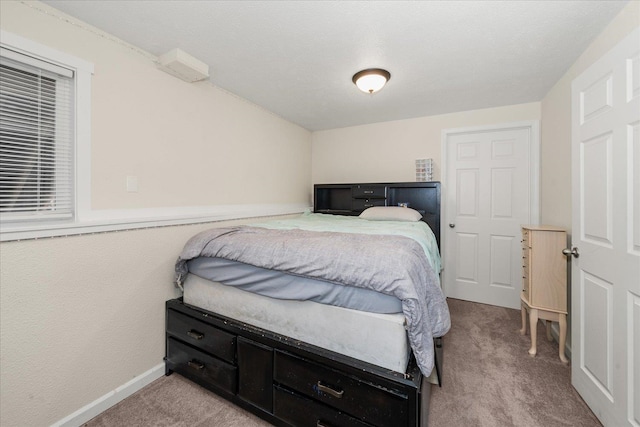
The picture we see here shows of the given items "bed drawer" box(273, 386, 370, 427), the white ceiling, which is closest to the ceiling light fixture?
the white ceiling

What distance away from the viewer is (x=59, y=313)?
1.48m

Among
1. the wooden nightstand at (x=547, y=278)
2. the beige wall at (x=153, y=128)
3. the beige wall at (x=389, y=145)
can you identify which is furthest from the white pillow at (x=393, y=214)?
the beige wall at (x=153, y=128)

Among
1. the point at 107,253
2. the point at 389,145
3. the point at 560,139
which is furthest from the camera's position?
the point at 389,145

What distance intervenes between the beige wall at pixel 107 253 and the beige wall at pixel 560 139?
9.54 feet

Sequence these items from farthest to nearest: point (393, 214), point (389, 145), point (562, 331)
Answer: point (389, 145) → point (393, 214) → point (562, 331)

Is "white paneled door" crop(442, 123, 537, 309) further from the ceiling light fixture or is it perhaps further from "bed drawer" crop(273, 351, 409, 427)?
"bed drawer" crop(273, 351, 409, 427)

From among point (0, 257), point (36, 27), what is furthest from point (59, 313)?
point (36, 27)

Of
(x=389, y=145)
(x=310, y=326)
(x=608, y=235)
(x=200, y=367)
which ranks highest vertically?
(x=389, y=145)

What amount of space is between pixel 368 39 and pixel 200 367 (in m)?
2.45

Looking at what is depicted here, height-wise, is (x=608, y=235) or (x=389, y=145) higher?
(x=389, y=145)

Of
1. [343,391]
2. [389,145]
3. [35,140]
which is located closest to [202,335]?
[343,391]

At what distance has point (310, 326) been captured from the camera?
1.42 meters

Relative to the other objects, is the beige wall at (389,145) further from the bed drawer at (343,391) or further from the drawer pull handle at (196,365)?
the drawer pull handle at (196,365)

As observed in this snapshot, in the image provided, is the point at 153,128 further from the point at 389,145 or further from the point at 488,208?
the point at 488,208
